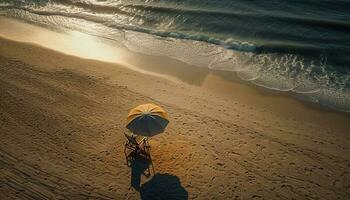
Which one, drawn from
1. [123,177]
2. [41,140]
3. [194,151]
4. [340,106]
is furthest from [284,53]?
[41,140]

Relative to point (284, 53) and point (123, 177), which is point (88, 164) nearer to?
point (123, 177)

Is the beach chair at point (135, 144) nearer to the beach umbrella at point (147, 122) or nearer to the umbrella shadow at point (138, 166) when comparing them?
the umbrella shadow at point (138, 166)

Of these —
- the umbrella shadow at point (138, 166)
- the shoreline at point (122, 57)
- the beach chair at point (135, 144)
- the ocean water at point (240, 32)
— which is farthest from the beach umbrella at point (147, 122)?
the ocean water at point (240, 32)

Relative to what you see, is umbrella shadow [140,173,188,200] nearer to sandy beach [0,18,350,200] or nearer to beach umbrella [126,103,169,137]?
sandy beach [0,18,350,200]

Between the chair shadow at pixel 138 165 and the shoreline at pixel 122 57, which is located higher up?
the shoreline at pixel 122 57

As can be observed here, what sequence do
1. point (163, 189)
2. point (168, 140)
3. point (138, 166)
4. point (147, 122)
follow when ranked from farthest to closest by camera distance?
point (168, 140) → point (138, 166) → point (163, 189) → point (147, 122)

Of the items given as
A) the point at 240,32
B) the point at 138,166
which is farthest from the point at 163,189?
the point at 240,32

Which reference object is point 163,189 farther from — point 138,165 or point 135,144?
point 135,144

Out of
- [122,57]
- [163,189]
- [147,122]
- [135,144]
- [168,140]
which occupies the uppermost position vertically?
[147,122]
